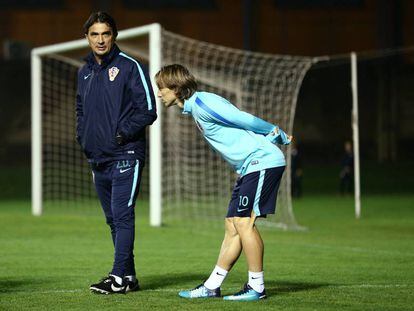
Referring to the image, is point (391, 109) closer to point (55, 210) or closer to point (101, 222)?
point (55, 210)

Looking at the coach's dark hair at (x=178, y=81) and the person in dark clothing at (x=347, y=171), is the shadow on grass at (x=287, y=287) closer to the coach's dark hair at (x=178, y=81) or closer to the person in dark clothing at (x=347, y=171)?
→ the coach's dark hair at (x=178, y=81)

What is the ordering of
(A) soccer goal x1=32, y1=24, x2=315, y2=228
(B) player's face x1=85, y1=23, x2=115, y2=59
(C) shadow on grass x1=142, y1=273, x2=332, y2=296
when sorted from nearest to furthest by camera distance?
(B) player's face x1=85, y1=23, x2=115, y2=59 → (C) shadow on grass x1=142, y1=273, x2=332, y2=296 → (A) soccer goal x1=32, y1=24, x2=315, y2=228

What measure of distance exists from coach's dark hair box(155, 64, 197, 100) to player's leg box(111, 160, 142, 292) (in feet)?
2.43

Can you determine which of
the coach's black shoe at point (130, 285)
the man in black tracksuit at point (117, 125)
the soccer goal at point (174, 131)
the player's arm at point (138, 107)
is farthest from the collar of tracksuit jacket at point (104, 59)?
the soccer goal at point (174, 131)

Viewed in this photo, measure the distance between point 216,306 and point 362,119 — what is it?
27.9 m

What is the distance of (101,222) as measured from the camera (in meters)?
15.9

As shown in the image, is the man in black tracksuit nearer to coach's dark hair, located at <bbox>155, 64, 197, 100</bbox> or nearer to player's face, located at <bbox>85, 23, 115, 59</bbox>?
player's face, located at <bbox>85, 23, 115, 59</bbox>

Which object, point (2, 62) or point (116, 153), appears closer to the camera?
point (116, 153)

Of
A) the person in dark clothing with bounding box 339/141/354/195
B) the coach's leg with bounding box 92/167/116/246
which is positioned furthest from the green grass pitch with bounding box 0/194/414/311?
the person in dark clothing with bounding box 339/141/354/195

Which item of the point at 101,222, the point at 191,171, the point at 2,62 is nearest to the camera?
the point at 101,222

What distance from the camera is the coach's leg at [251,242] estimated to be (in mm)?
7090

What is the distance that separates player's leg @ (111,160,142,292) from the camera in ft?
24.7

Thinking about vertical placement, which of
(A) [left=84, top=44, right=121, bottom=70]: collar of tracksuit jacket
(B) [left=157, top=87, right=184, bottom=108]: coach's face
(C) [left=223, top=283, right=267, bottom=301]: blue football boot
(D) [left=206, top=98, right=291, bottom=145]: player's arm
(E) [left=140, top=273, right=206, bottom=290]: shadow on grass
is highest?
(A) [left=84, top=44, right=121, bottom=70]: collar of tracksuit jacket

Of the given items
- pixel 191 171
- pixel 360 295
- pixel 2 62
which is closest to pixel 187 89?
pixel 360 295
